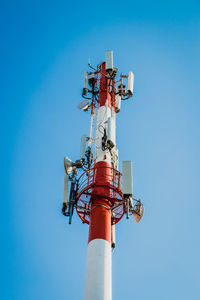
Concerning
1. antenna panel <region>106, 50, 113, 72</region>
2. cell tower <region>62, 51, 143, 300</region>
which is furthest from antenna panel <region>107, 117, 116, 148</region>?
antenna panel <region>106, 50, 113, 72</region>

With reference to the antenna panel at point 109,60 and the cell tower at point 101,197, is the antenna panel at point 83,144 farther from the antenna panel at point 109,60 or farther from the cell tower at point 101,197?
the antenna panel at point 109,60

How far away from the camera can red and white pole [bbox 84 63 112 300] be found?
14.6m

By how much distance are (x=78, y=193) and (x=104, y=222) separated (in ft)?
6.62

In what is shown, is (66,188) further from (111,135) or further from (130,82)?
(130,82)

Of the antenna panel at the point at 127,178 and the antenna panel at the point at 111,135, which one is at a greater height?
the antenna panel at the point at 111,135

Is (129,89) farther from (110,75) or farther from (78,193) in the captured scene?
(78,193)

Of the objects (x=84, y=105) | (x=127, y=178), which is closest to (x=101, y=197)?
(x=127, y=178)

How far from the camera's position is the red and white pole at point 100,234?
1462cm

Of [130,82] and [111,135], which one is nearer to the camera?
[111,135]

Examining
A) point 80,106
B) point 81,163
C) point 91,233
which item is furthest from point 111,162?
point 80,106

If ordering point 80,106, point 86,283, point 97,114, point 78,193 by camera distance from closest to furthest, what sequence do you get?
point 86,283 < point 78,193 < point 97,114 < point 80,106

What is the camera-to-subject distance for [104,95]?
77.3 feet

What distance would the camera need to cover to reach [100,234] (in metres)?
16.3

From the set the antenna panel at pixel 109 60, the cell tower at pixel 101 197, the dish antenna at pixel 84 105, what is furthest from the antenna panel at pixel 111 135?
the antenna panel at pixel 109 60
